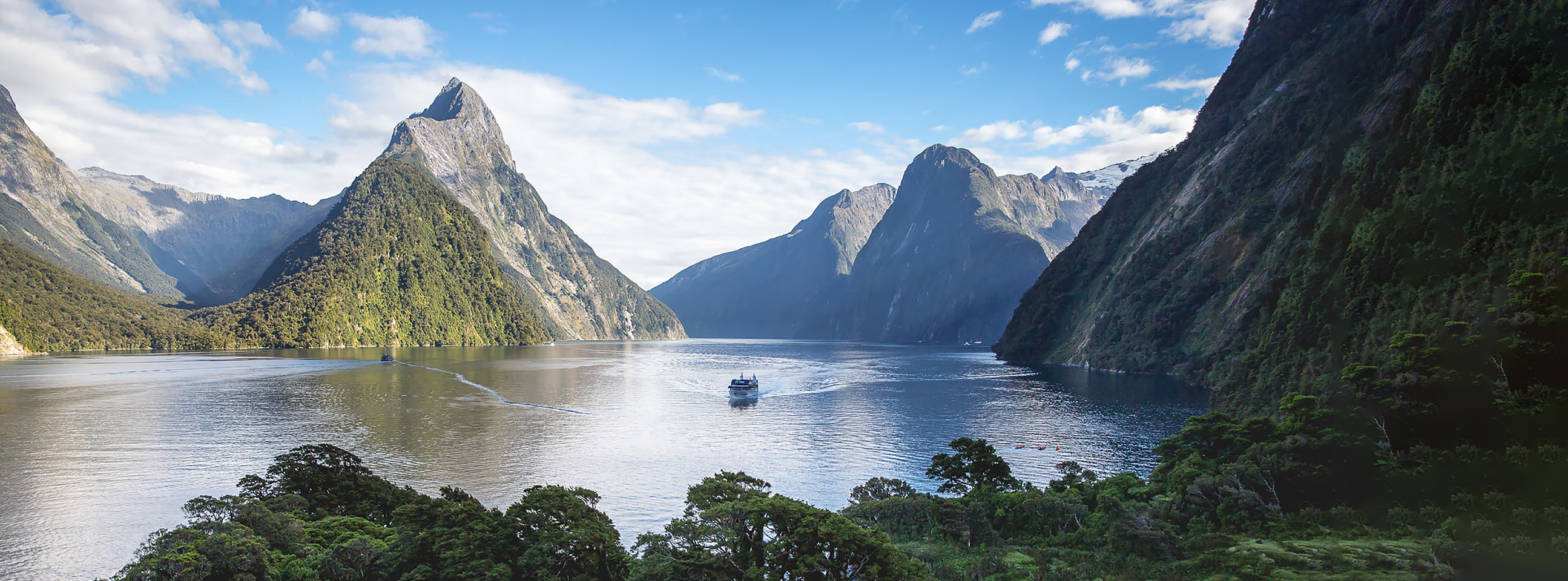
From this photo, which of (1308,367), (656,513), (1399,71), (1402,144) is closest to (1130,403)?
(1308,367)

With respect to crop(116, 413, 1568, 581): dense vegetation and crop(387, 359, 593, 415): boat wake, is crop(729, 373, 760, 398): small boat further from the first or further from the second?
crop(116, 413, 1568, 581): dense vegetation

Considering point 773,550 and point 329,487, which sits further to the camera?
point 329,487

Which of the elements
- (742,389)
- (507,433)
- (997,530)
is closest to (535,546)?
(997,530)

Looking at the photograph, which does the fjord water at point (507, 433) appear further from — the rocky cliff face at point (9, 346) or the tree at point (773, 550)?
the rocky cliff face at point (9, 346)

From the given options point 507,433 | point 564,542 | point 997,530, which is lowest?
Result: point 507,433

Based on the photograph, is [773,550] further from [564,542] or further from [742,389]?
[742,389]

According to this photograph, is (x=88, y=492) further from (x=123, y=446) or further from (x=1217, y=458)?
(x=1217, y=458)
